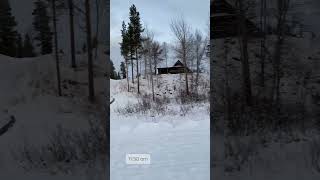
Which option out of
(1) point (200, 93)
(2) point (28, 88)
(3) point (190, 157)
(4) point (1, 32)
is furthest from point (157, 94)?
(4) point (1, 32)

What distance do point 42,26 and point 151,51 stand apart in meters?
0.77

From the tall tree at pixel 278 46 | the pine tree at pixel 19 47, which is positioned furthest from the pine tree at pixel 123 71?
the tall tree at pixel 278 46

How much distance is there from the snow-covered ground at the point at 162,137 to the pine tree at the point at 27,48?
0.61 meters

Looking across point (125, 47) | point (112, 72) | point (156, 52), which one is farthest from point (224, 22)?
point (112, 72)

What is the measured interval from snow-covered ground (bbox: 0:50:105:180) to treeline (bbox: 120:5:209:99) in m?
→ 0.33

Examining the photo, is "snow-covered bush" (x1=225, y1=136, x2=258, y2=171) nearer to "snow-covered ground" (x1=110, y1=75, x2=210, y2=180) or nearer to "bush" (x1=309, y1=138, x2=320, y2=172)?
"snow-covered ground" (x1=110, y1=75, x2=210, y2=180)

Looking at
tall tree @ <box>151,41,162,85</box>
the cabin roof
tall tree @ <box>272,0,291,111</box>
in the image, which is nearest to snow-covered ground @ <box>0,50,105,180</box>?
tall tree @ <box>151,41,162,85</box>

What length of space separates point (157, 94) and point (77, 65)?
58 centimetres

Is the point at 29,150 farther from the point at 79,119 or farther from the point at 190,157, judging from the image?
the point at 190,157

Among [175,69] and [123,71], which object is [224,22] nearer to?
[175,69]

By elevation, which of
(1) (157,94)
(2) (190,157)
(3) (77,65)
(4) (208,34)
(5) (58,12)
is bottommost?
(2) (190,157)

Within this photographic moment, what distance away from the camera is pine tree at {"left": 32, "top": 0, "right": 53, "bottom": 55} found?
99.1 inches

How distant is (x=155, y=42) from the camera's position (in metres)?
2.39

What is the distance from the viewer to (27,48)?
2.52 m
